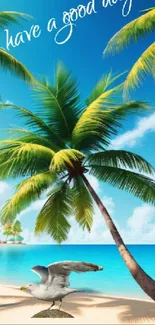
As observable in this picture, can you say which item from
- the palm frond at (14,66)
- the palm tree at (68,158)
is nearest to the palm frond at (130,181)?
the palm tree at (68,158)

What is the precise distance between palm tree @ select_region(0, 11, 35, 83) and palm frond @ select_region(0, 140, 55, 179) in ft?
5.82

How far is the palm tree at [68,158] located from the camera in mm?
9703

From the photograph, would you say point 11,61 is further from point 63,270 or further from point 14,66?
point 63,270

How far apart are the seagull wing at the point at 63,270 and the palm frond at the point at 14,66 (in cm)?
462

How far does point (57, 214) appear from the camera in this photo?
10750mm

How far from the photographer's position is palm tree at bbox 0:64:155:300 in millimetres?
9703

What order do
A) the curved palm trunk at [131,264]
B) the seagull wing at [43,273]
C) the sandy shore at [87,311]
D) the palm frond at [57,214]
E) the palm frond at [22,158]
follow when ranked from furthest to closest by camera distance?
1. the palm frond at [57,214]
2. the palm frond at [22,158]
3. the seagull wing at [43,273]
4. the sandy shore at [87,311]
5. the curved palm trunk at [131,264]

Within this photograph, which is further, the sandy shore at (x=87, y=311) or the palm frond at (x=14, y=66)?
the palm frond at (x=14, y=66)

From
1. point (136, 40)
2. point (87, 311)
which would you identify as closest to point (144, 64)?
point (136, 40)

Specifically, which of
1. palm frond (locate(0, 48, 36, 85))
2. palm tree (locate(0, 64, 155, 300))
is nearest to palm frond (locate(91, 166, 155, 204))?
palm tree (locate(0, 64, 155, 300))

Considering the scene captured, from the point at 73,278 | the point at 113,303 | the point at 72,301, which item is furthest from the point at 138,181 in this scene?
the point at 73,278

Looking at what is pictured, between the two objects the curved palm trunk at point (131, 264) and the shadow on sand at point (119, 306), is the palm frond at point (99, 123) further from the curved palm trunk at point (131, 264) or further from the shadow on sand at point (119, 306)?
the shadow on sand at point (119, 306)

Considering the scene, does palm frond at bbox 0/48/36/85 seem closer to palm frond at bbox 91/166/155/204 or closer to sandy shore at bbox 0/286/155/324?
palm frond at bbox 91/166/155/204

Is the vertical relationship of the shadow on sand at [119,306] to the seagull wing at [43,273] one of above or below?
below
